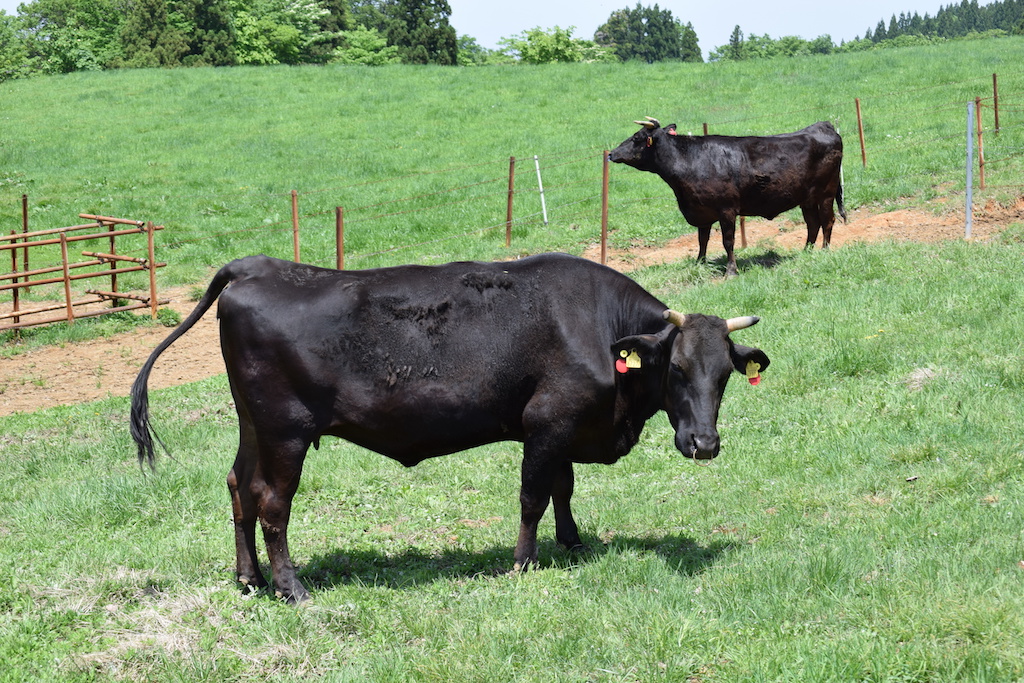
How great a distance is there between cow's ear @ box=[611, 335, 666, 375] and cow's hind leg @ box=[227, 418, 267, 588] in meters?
2.38

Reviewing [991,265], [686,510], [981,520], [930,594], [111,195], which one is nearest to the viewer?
[930,594]

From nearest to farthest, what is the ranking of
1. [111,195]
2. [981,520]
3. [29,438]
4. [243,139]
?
[981,520]
[29,438]
[111,195]
[243,139]

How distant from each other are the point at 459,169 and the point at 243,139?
7.97 m

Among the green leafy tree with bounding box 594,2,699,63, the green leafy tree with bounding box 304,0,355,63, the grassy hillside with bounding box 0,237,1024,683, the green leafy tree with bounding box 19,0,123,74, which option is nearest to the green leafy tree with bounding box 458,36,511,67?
the green leafy tree with bounding box 304,0,355,63

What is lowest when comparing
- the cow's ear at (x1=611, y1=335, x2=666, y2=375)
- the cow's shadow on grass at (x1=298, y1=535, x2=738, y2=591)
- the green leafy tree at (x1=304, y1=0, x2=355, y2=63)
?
the cow's shadow on grass at (x1=298, y1=535, x2=738, y2=591)

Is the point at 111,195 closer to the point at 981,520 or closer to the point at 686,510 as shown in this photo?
the point at 686,510

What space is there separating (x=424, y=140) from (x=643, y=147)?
1406 centimetres

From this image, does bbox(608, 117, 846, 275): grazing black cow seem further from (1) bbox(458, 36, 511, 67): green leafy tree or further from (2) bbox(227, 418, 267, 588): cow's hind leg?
(1) bbox(458, 36, 511, 67): green leafy tree

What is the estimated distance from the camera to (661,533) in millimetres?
6879

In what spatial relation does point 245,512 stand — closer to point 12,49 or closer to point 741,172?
point 741,172

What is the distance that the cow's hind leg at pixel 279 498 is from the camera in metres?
6.13

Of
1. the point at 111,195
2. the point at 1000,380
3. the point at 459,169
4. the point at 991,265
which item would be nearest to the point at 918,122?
the point at 459,169

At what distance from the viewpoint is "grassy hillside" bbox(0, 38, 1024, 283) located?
20.3 m

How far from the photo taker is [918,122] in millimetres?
24547
